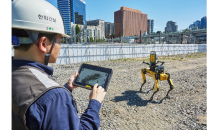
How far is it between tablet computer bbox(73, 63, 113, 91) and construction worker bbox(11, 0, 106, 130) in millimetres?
180

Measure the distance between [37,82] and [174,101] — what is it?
607 centimetres

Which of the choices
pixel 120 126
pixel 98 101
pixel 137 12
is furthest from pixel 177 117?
pixel 137 12

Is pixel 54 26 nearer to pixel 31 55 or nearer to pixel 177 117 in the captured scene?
pixel 31 55

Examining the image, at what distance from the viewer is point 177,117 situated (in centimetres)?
437

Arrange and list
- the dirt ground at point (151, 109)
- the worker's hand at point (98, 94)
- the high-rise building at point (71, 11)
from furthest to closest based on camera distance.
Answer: the high-rise building at point (71, 11) → the dirt ground at point (151, 109) → the worker's hand at point (98, 94)

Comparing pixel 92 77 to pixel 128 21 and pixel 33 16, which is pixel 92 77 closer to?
pixel 33 16

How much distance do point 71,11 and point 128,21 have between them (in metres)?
51.0

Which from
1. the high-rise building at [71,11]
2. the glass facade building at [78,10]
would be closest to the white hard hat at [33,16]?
the high-rise building at [71,11]

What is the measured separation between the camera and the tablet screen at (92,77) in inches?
66.4

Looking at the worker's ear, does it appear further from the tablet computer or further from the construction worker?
the tablet computer

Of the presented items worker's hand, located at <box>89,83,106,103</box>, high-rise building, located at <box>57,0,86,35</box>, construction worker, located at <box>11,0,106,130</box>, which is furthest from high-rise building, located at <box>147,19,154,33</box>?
construction worker, located at <box>11,0,106,130</box>

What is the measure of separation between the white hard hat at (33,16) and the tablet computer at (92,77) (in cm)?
70

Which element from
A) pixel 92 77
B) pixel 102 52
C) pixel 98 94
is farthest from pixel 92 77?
pixel 102 52

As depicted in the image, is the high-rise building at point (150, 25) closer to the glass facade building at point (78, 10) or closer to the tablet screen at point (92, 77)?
the glass facade building at point (78, 10)
